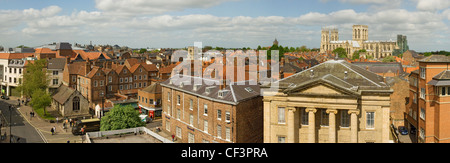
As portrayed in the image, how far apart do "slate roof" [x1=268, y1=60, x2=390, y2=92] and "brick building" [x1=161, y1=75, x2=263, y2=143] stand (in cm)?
593

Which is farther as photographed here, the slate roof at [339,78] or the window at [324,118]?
the window at [324,118]

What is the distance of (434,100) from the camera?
33.1 m

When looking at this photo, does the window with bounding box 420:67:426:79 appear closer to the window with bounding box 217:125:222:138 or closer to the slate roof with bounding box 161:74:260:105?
the slate roof with bounding box 161:74:260:105

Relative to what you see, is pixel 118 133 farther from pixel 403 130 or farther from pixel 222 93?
pixel 403 130

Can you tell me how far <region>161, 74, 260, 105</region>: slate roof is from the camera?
114ft

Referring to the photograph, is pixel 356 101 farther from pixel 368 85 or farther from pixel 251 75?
pixel 251 75

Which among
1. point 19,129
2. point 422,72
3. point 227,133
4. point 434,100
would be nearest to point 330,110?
point 227,133

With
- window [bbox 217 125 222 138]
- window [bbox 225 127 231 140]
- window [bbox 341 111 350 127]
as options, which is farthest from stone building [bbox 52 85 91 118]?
window [bbox 341 111 350 127]

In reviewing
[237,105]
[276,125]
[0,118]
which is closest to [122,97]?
[0,118]

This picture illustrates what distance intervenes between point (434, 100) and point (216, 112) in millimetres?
22214

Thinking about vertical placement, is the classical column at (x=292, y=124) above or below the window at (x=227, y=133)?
above

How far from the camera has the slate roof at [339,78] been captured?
28.1m

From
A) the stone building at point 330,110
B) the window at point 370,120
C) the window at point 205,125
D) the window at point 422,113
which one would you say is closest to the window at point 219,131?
the window at point 205,125

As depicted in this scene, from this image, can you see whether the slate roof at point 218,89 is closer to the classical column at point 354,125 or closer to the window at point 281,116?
the window at point 281,116
